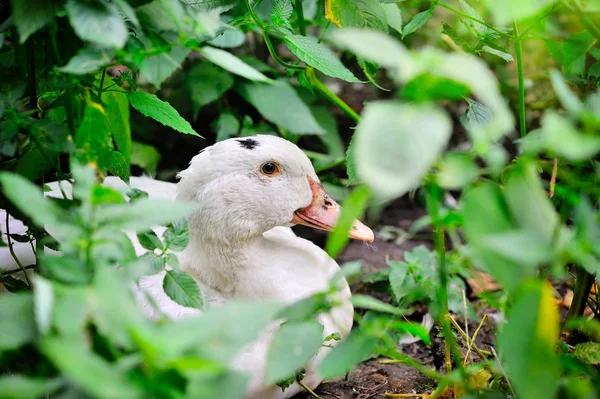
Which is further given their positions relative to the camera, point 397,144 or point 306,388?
point 306,388

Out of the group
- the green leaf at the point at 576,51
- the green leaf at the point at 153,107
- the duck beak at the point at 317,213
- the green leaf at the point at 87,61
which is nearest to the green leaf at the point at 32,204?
the green leaf at the point at 87,61

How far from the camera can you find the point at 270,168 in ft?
5.84

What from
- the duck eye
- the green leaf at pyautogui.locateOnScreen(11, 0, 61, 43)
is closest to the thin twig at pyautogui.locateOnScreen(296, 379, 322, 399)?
the duck eye

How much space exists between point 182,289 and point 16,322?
327mm

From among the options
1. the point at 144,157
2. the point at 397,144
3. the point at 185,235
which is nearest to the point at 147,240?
the point at 185,235

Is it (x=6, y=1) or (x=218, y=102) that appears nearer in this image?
(x=6, y=1)

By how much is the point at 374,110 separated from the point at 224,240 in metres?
1.01

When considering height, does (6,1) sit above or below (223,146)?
above

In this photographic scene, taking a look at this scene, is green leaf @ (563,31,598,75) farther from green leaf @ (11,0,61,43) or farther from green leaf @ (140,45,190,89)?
green leaf @ (11,0,61,43)

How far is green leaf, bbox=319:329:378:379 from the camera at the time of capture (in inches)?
35.7

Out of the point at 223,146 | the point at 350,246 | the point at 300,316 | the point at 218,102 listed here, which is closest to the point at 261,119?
the point at 218,102

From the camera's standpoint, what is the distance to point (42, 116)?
1486 mm

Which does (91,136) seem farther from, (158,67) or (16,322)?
(16,322)

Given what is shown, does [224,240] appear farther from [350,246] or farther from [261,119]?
[261,119]
